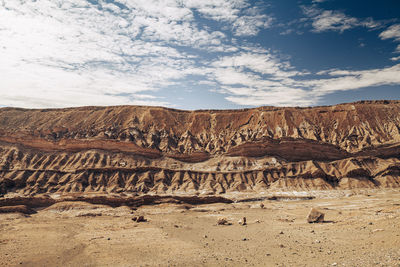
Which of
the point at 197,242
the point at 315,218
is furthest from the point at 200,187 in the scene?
the point at 197,242

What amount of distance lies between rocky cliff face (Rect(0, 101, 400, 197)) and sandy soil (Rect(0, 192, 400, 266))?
95.6ft

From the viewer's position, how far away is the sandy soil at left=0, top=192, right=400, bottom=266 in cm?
1642

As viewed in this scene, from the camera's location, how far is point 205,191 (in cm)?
6103

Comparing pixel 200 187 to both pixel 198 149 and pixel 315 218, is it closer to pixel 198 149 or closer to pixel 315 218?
pixel 198 149

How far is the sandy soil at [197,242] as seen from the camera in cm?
1642

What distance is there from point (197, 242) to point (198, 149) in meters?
59.4

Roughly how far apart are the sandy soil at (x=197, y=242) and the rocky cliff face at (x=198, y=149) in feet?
95.6

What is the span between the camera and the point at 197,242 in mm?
23438

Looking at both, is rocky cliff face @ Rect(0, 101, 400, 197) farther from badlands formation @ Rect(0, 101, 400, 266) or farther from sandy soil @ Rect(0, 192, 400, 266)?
sandy soil @ Rect(0, 192, 400, 266)

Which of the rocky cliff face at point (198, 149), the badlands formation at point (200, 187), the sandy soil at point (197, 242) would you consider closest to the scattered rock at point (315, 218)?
the badlands formation at point (200, 187)

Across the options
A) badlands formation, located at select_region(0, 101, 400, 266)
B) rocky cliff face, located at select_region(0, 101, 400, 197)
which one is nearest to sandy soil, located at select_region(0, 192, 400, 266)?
badlands formation, located at select_region(0, 101, 400, 266)

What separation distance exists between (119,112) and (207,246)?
269ft

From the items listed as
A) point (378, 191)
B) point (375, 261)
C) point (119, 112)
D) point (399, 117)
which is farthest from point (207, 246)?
point (399, 117)

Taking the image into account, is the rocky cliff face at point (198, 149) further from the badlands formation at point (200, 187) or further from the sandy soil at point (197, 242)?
the sandy soil at point (197, 242)
